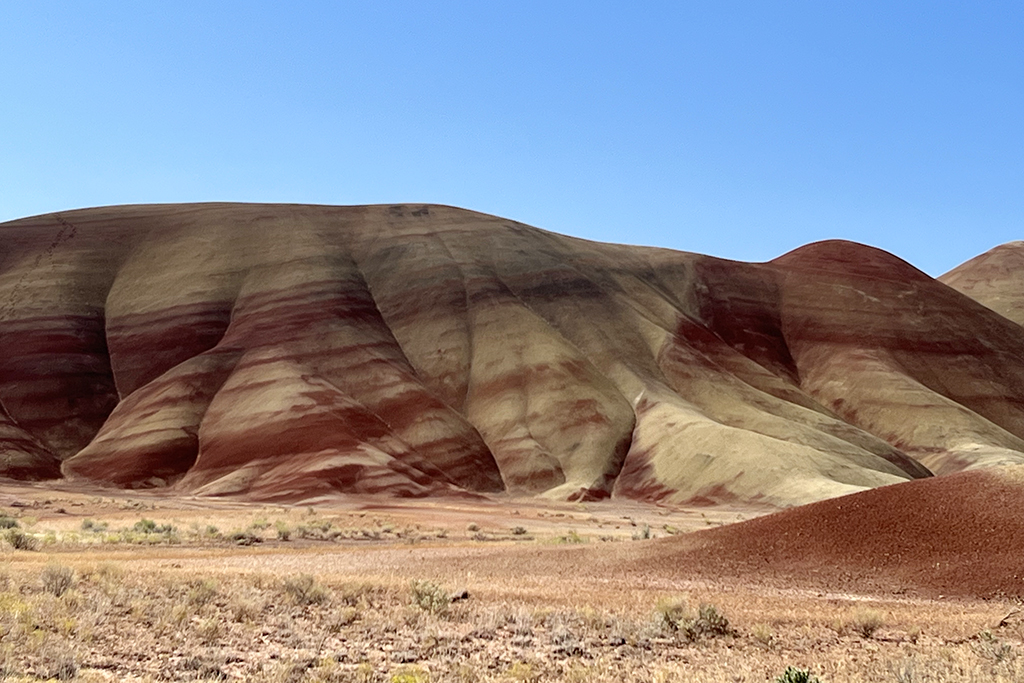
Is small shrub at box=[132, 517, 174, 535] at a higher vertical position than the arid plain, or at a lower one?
lower

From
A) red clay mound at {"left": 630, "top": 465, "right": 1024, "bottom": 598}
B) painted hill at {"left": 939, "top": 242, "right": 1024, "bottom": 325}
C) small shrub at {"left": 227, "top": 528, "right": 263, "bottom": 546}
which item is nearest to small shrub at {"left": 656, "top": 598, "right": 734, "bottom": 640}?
red clay mound at {"left": 630, "top": 465, "right": 1024, "bottom": 598}

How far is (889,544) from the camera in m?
22.0

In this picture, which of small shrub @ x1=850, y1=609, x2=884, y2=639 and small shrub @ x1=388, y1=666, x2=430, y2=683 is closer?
small shrub @ x1=388, y1=666, x2=430, y2=683

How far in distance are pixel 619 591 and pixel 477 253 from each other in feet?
279

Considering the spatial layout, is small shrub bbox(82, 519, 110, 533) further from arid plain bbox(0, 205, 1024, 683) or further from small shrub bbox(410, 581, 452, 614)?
small shrub bbox(410, 581, 452, 614)

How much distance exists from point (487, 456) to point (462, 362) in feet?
42.5

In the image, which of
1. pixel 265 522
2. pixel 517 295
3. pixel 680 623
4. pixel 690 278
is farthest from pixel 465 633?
pixel 690 278

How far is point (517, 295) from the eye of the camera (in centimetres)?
9550

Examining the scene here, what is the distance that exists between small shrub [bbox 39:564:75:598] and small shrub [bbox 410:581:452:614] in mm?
5565

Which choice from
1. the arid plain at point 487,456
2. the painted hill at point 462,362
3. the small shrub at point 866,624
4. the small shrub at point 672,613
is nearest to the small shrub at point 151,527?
the arid plain at point 487,456

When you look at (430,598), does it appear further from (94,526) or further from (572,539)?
(94,526)

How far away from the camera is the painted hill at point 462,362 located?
230 feet

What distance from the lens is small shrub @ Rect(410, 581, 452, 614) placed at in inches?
595

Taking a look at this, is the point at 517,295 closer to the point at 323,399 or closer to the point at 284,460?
the point at 323,399
